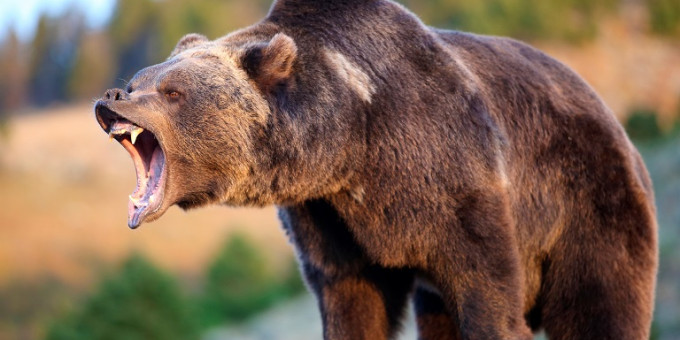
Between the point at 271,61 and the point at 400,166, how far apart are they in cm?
80

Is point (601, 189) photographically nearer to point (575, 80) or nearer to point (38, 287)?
point (575, 80)

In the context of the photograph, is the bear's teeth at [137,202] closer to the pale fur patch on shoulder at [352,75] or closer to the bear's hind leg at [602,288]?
the pale fur patch on shoulder at [352,75]

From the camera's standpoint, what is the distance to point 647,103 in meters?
61.0

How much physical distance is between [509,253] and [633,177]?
1.03 m

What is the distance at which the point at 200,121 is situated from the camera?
15.4 ft

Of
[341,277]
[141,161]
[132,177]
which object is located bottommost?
[132,177]

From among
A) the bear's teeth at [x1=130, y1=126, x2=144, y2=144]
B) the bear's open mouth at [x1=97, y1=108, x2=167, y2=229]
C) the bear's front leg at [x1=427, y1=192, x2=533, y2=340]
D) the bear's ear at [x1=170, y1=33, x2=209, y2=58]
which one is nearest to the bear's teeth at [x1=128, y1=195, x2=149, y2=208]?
the bear's open mouth at [x1=97, y1=108, x2=167, y2=229]

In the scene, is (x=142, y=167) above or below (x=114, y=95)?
below

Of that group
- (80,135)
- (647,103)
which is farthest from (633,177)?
(647,103)

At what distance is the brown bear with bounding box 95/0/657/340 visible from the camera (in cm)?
474

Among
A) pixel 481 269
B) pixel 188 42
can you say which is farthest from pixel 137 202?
pixel 481 269

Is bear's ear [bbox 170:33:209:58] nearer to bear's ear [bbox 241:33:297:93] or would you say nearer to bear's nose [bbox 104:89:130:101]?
bear's ear [bbox 241:33:297:93]

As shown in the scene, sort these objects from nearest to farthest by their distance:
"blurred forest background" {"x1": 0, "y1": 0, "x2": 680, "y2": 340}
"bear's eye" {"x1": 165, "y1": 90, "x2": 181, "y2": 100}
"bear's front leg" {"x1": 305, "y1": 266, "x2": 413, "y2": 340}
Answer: "bear's eye" {"x1": 165, "y1": 90, "x2": 181, "y2": 100} < "bear's front leg" {"x1": 305, "y1": 266, "x2": 413, "y2": 340} < "blurred forest background" {"x1": 0, "y1": 0, "x2": 680, "y2": 340}

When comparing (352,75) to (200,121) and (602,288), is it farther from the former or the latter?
(602,288)
